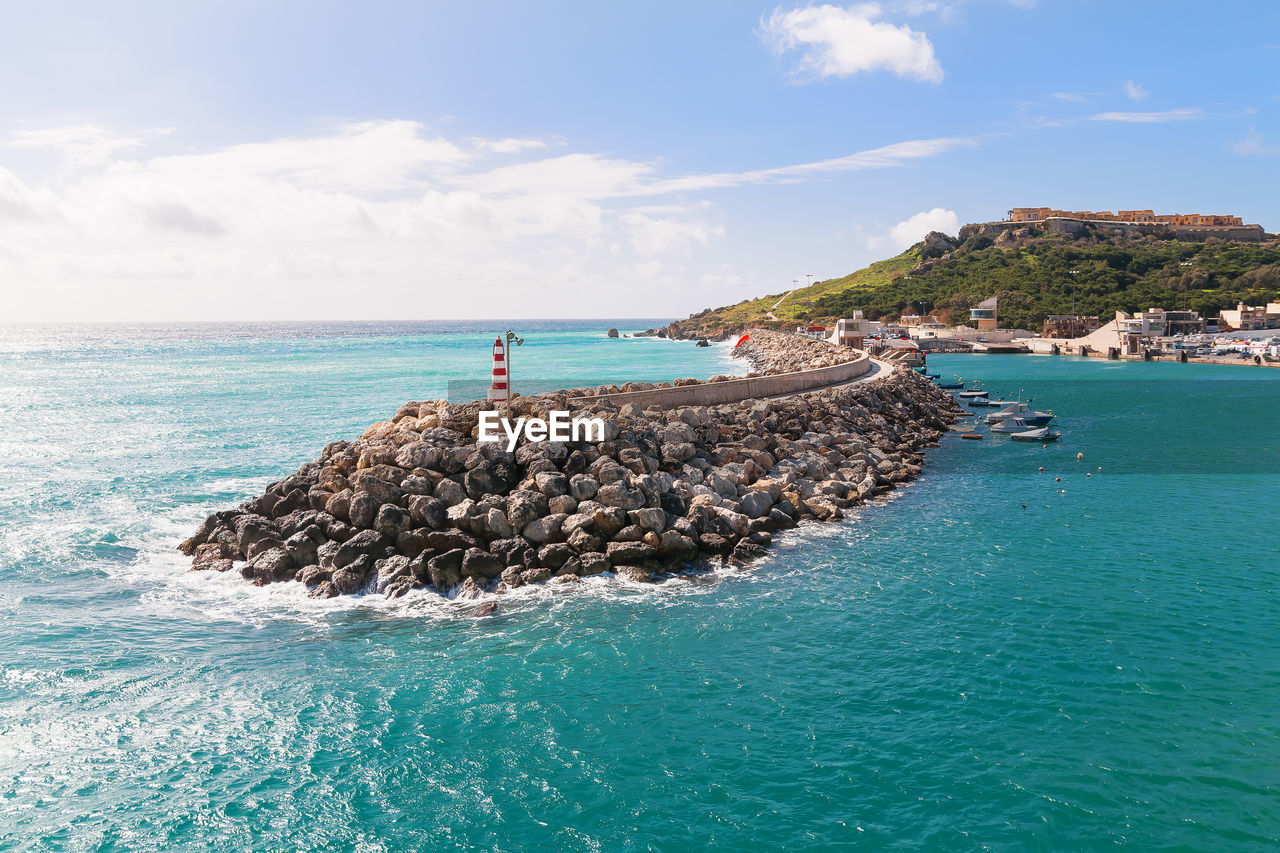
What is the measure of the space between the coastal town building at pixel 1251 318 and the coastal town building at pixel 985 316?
3416cm

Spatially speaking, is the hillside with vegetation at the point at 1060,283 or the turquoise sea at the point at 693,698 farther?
the hillside with vegetation at the point at 1060,283

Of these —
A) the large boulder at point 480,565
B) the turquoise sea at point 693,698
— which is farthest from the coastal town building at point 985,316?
the large boulder at point 480,565

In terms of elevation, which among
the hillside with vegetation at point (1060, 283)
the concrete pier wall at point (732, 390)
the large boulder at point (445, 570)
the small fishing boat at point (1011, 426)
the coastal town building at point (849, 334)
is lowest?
the large boulder at point (445, 570)

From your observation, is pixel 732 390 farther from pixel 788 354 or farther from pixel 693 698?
pixel 788 354

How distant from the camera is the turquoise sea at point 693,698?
10.7 metres

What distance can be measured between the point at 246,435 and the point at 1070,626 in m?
42.0

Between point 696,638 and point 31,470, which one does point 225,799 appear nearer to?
point 696,638

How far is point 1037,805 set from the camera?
35.7ft

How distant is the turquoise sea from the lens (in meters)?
10.7

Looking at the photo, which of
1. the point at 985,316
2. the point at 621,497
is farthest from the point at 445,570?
the point at 985,316

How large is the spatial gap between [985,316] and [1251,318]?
38.0 metres

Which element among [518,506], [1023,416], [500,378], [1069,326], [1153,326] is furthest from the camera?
[1069,326]

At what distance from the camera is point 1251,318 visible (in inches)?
4801

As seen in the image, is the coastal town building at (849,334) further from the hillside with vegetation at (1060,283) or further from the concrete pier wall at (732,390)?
the hillside with vegetation at (1060,283)
